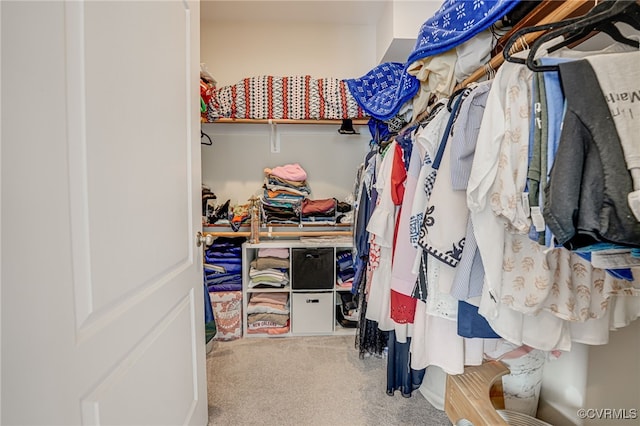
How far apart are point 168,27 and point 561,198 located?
112 cm

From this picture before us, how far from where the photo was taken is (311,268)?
222 cm

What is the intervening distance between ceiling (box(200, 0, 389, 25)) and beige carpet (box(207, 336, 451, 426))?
2438 mm

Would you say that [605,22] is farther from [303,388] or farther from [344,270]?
[344,270]

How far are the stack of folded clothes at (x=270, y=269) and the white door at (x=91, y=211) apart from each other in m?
1.23

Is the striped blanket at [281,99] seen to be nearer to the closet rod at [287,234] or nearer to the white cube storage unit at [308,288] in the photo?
the closet rod at [287,234]

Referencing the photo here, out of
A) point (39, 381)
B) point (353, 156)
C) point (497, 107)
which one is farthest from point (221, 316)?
point (497, 107)

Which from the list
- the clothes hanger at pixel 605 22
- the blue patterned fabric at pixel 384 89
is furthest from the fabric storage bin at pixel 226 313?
the clothes hanger at pixel 605 22

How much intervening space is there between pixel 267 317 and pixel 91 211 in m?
1.88

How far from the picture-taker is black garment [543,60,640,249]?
1.63 feet

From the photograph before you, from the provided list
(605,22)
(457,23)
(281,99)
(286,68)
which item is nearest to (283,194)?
(281,99)

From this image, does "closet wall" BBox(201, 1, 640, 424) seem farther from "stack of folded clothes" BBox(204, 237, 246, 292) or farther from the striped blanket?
"stack of folded clothes" BBox(204, 237, 246, 292)

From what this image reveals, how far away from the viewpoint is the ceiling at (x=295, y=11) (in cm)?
210

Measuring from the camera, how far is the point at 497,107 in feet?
2.33
